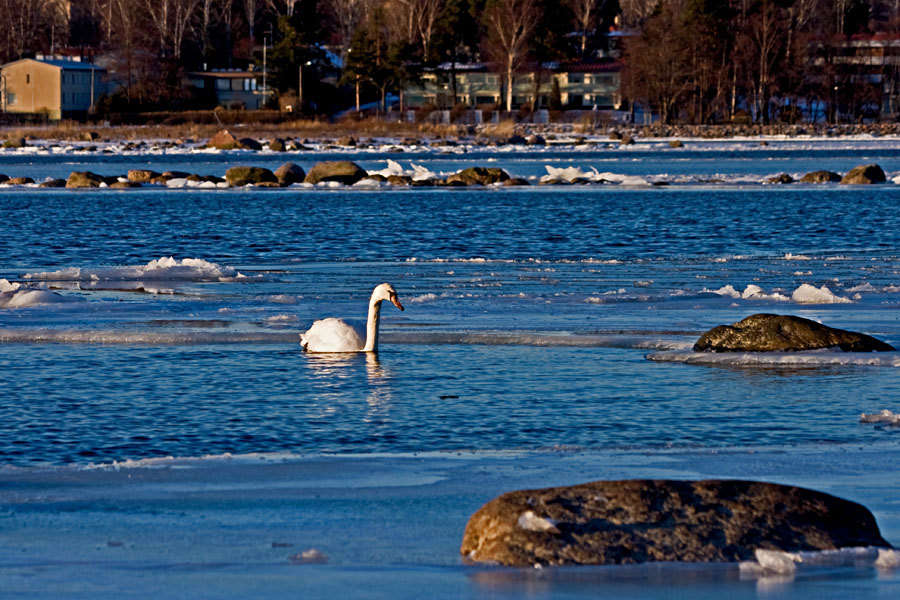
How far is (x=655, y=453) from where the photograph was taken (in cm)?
792

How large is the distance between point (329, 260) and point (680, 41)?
81112 millimetres

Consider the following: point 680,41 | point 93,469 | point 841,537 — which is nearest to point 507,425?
point 93,469

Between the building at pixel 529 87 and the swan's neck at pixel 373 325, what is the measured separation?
103 meters

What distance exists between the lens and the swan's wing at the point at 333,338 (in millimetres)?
12047

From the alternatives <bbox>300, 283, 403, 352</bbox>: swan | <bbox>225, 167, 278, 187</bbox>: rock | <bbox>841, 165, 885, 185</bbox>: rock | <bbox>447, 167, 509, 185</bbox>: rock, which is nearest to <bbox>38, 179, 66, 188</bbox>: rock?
<bbox>225, 167, 278, 187</bbox>: rock

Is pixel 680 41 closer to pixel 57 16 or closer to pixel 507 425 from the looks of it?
pixel 57 16

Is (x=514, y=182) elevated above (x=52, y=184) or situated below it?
above

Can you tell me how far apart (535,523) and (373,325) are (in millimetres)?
6152

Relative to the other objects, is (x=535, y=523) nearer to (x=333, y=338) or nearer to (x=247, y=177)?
(x=333, y=338)

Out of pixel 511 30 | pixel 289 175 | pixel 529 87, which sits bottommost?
pixel 289 175

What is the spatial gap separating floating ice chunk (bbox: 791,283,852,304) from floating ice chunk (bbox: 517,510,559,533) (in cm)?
999

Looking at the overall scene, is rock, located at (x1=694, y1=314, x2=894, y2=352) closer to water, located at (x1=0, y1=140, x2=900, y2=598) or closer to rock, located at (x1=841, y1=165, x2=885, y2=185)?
water, located at (x1=0, y1=140, x2=900, y2=598)

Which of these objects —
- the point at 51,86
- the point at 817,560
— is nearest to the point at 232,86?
the point at 51,86

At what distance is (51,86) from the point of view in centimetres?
11269
